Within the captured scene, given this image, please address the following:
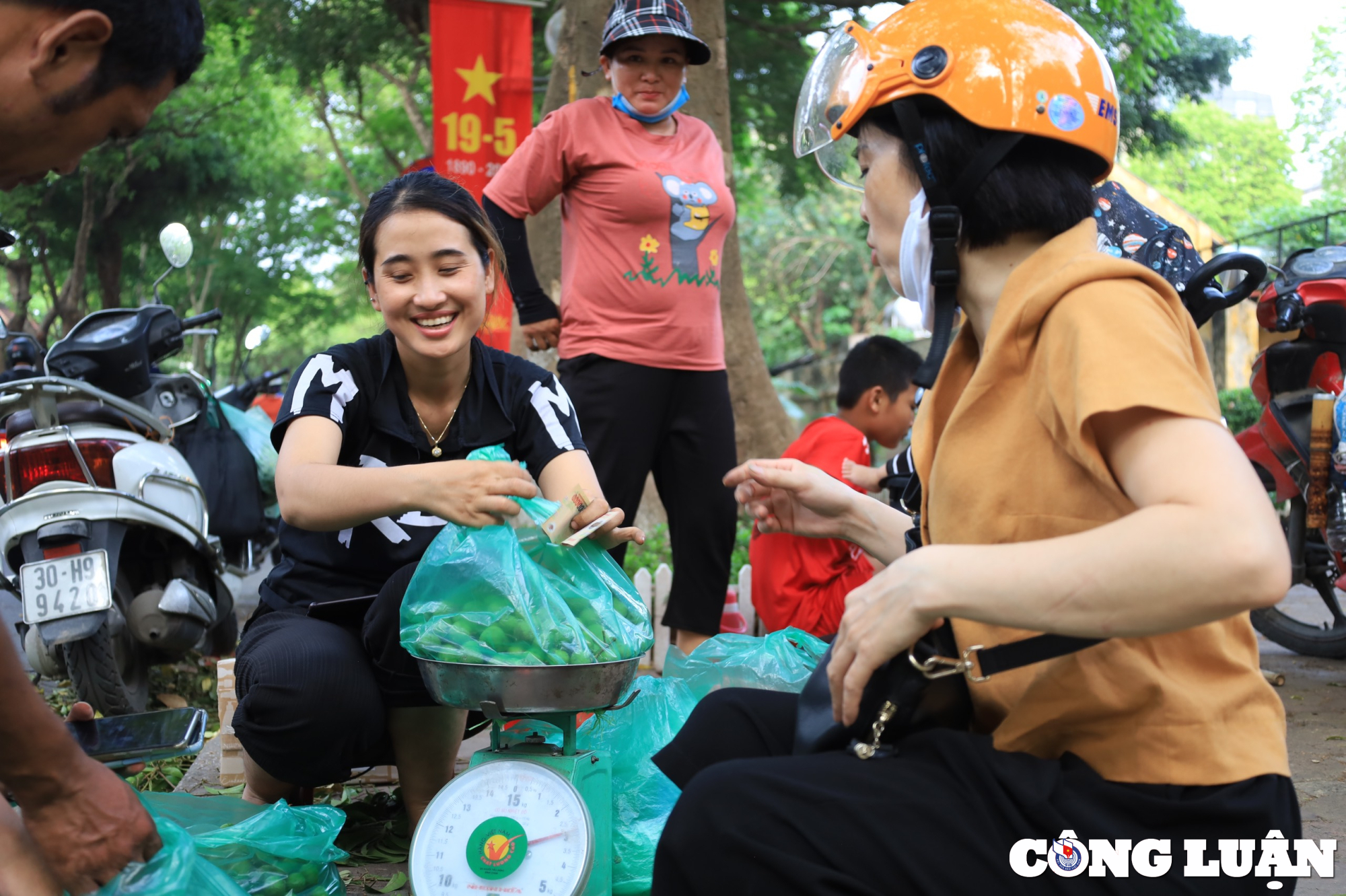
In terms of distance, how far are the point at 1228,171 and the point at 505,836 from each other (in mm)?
51432

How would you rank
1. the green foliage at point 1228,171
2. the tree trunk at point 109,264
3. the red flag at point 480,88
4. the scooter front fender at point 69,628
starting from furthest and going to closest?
1. the green foliage at point 1228,171
2. the tree trunk at point 109,264
3. the red flag at point 480,88
4. the scooter front fender at point 69,628

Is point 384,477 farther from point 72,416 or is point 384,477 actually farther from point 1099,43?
point 1099,43

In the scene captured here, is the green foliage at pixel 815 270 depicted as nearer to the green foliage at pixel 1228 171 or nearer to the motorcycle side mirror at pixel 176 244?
the motorcycle side mirror at pixel 176 244

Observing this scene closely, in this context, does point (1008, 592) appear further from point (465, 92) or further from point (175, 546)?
point (465, 92)

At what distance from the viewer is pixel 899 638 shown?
55.5 inches

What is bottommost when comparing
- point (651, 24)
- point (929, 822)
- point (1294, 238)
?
point (929, 822)

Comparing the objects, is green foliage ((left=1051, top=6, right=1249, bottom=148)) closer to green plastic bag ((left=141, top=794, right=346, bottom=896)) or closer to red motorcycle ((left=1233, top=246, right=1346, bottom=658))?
red motorcycle ((left=1233, top=246, right=1346, bottom=658))

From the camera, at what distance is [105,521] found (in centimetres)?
386

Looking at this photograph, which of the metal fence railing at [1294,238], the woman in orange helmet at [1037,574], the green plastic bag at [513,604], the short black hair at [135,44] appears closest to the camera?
the woman in orange helmet at [1037,574]

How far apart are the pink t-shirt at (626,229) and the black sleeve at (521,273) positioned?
0.06 m

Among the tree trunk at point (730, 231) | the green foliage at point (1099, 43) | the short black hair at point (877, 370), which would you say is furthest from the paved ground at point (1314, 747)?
the green foliage at point (1099, 43)

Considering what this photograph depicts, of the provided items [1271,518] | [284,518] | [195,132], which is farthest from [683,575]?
[195,132]

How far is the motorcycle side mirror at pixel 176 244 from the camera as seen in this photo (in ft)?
13.9

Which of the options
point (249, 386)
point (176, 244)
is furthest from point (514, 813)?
point (249, 386)
